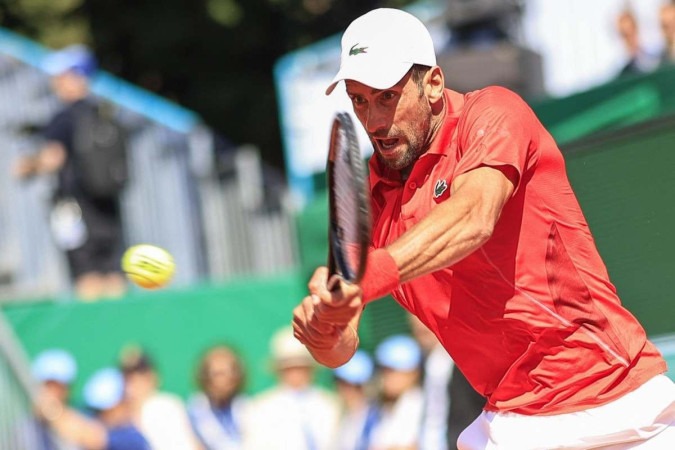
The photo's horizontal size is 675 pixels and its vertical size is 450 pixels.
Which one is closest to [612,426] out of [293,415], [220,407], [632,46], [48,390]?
[293,415]

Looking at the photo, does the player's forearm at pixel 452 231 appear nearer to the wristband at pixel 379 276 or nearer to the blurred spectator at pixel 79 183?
the wristband at pixel 379 276

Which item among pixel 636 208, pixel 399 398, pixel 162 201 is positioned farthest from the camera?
pixel 162 201

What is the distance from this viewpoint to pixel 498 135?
3.93 m

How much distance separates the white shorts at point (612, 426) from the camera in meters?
4.12

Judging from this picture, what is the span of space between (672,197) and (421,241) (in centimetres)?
325

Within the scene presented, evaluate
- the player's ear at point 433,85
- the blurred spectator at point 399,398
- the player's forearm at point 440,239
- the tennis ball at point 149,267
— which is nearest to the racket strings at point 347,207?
the player's forearm at point 440,239

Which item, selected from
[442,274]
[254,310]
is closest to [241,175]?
[254,310]

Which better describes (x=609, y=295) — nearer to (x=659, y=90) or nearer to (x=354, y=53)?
(x=354, y=53)

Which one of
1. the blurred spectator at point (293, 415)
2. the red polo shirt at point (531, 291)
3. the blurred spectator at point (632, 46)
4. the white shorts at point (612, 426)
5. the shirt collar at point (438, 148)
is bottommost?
the blurred spectator at point (293, 415)

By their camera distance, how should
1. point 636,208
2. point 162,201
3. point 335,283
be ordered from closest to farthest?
point 335,283, point 636,208, point 162,201

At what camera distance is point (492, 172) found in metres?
3.84

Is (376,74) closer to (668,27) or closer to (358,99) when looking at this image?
(358,99)

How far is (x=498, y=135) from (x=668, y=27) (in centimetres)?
560

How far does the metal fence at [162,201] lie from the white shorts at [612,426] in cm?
891
